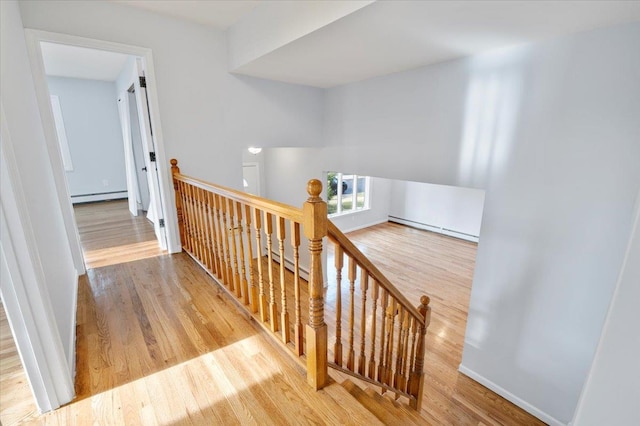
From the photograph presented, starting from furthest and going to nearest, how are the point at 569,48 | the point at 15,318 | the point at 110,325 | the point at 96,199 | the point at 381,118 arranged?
the point at 96,199, the point at 381,118, the point at 569,48, the point at 110,325, the point at 15,318

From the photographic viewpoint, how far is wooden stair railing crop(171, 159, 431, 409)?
4.12ft

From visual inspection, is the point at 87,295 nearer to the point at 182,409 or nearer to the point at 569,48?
the point at 182,409

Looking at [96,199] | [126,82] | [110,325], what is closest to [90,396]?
[110,325]

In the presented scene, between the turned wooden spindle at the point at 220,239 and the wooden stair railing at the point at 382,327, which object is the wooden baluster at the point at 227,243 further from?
the wooden stair railing at the point at 382,327

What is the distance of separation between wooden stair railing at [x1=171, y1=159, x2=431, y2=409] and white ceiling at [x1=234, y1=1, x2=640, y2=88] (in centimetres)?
132

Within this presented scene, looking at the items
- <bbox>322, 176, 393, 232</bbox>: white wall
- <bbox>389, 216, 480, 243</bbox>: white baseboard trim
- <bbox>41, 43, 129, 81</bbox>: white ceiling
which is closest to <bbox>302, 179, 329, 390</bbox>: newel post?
<bbox>41, 43, 129, 81</bbox>: white ceiling

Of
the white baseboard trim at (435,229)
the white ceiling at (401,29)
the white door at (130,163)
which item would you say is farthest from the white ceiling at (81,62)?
the white baseboard trim at (435,229)

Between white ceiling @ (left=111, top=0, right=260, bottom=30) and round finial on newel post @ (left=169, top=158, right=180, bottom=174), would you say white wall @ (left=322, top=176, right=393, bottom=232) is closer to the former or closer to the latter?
round finial on newel post @ (left=169, top=158, right=180, bottom=174)

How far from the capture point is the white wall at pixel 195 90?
2385mm

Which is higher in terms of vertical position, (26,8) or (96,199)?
(26,8)

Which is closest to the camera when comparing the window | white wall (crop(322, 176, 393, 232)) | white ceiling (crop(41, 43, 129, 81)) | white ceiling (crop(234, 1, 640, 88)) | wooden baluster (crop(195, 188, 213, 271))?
white ceiling (crop(234, 1, 640, 88))

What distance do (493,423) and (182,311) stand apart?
283 centimetres

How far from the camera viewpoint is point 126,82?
15.2 ft

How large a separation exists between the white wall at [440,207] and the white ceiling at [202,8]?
551 cm
